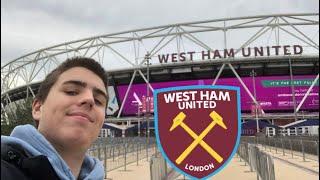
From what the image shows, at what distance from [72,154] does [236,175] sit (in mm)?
14880

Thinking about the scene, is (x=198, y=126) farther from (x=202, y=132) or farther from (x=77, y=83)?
(x=77, y=83)

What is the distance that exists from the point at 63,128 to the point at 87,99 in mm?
182

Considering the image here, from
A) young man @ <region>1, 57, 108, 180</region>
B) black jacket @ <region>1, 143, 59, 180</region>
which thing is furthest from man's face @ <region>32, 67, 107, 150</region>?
black jacket @ <region>1, 143, 59, 180</region>

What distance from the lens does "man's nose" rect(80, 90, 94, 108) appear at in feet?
7.07

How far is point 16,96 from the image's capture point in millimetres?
105438

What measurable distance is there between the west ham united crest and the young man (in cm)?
395

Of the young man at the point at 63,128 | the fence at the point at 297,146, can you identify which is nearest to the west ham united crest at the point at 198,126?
the young man at the point at 63,128

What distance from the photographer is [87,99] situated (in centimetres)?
216

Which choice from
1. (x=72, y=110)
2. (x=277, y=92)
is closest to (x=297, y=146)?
(x=72, y=110)

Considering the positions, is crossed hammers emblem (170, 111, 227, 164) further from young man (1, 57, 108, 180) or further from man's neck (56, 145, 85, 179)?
man's neck (56, 145, 85, 179)

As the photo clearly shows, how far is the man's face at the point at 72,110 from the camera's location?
2.07 metres

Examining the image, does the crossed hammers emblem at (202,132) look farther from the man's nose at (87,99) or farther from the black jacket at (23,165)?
the black jacket at (23,165)

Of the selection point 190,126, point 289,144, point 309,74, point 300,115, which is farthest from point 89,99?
point 309,74

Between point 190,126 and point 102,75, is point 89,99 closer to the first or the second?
point 102,75
